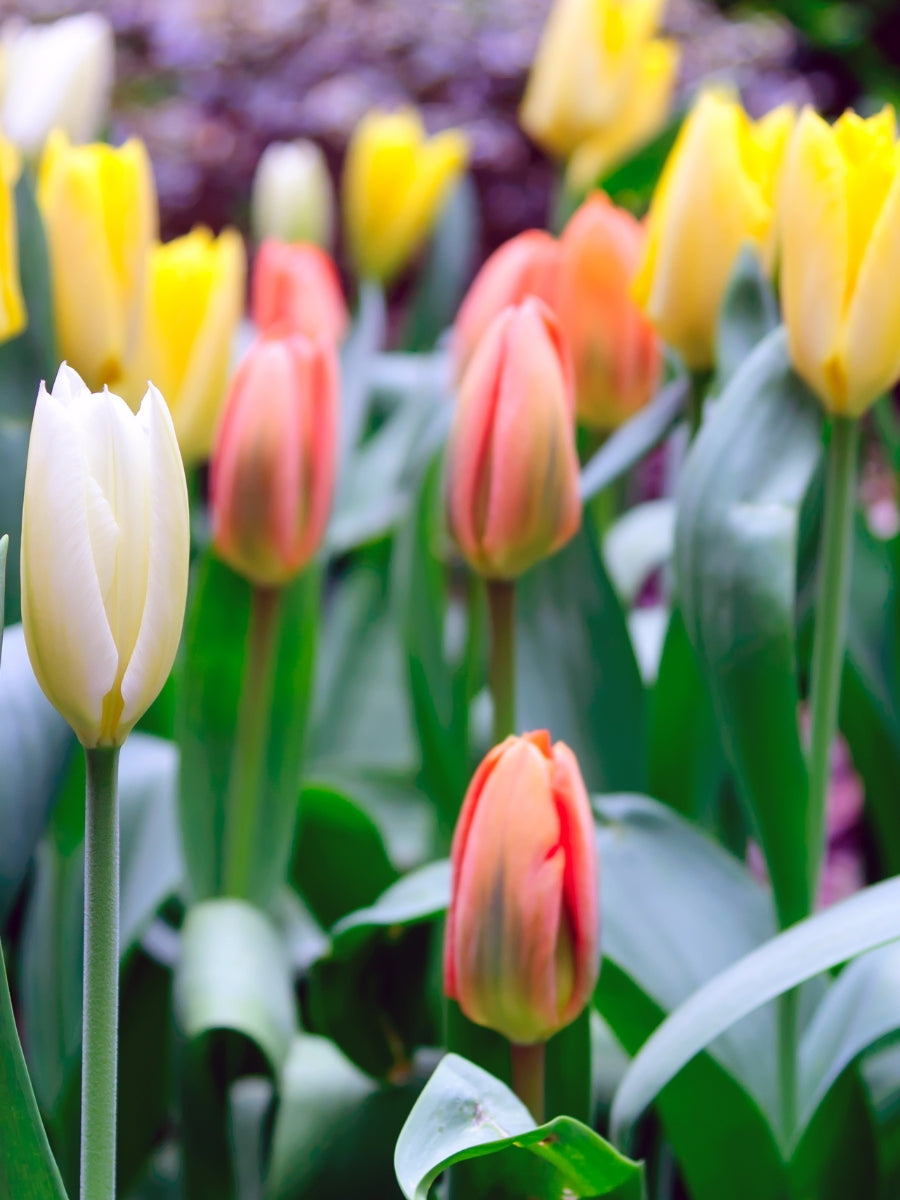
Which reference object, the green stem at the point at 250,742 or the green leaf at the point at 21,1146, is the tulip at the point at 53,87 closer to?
the green stem at the point at 250,742

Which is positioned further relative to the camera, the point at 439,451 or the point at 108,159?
the point at 439,451

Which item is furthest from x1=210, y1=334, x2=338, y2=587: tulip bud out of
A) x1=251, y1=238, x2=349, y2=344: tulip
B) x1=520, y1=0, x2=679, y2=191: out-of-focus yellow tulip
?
x1=520, y1=0, x2=679, y2=191: out-of-focus yellow tulip

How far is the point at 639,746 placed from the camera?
772 mm

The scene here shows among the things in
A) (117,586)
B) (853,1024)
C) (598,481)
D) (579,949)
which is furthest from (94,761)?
(598,481)

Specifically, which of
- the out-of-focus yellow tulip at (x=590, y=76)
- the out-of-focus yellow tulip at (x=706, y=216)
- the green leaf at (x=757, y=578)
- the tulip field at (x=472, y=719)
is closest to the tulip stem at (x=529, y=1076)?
the tulip field at (x=472, y=719)

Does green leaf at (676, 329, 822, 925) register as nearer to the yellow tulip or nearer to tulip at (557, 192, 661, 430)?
tulip at (557, 192, 661, 430)

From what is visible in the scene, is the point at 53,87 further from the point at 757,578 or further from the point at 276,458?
the point at 757,578

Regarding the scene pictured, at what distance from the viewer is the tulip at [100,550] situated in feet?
1.17

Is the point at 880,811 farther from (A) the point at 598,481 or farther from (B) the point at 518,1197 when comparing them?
(B) the point at 518,1197

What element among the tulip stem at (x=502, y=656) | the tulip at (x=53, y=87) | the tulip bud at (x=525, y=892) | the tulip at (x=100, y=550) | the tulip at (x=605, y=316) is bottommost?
the tulip bud at (x=525, y=892)

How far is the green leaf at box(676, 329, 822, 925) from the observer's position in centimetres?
58

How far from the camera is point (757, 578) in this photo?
572 mm

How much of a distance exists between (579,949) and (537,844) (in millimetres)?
48

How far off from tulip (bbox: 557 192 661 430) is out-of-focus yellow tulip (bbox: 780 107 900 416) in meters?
0.22
